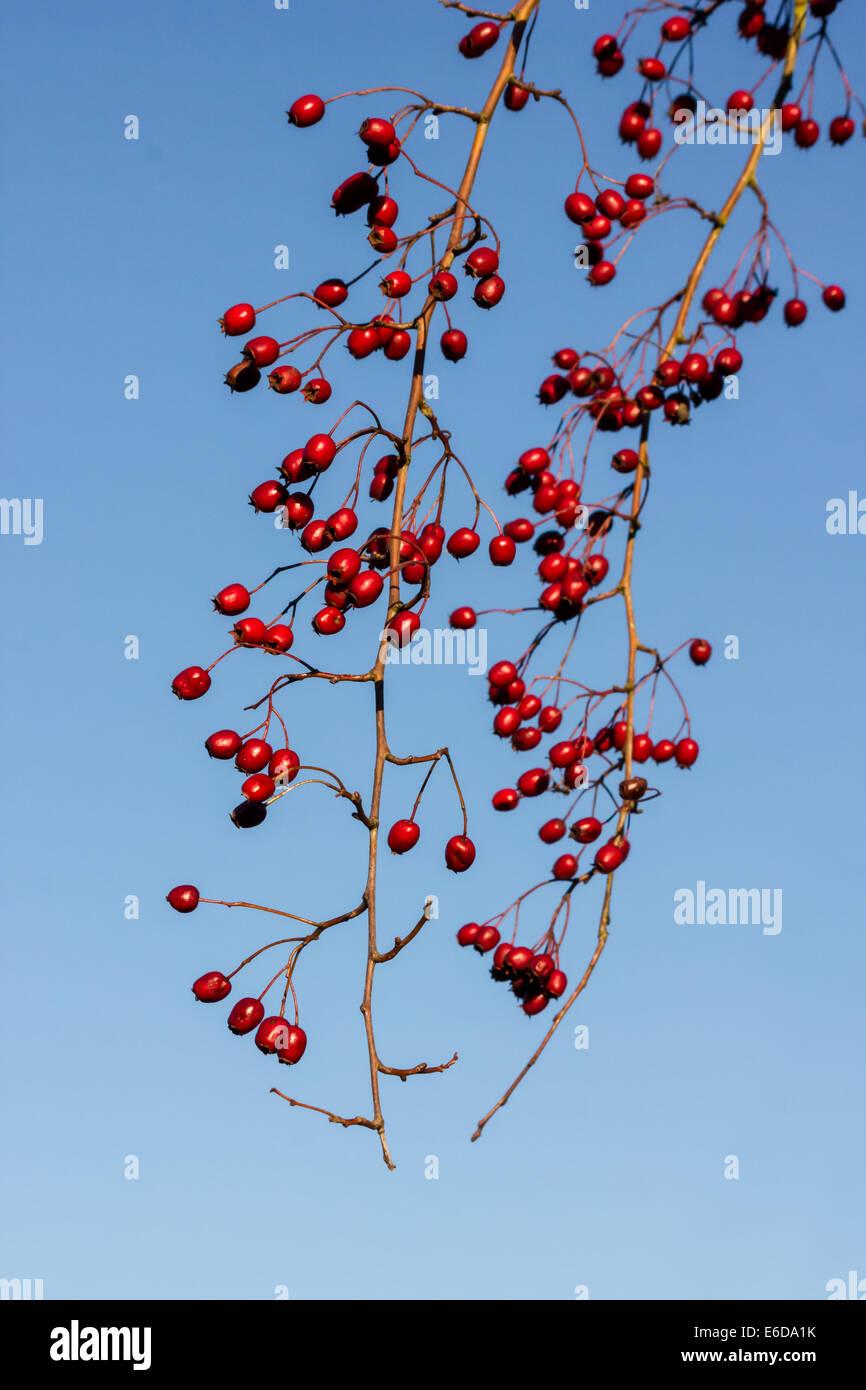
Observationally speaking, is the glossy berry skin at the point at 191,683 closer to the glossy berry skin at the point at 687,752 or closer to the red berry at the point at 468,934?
the red berry at the point at 468,934

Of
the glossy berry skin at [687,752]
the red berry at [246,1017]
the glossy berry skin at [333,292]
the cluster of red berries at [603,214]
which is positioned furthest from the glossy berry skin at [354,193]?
the glossy berry skin at [687,752]

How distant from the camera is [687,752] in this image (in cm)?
333

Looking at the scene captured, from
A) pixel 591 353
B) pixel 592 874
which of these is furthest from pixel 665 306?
pixel 592 874

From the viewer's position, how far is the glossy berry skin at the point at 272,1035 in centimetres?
216

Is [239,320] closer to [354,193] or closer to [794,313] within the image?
[354,193]

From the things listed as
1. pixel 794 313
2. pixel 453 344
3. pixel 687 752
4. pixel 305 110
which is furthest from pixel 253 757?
pixel 794 313

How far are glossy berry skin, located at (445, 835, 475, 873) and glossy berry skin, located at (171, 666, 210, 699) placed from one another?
508mm

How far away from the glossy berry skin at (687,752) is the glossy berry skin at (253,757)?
144cm

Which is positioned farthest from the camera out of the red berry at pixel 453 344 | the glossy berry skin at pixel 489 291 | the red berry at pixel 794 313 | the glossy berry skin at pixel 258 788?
the red berry at pixel 794 313

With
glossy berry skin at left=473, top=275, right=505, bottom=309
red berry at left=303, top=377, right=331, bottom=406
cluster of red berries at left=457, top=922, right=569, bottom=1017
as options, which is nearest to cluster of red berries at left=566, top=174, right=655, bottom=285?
glossy berry skin at left=473, top=275, right=505, bottom=309

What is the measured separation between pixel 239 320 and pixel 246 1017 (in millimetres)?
1196

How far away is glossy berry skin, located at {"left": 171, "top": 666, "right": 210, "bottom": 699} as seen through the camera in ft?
7.48

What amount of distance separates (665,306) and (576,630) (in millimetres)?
672

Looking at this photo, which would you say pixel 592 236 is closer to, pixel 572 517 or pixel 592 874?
pixel 572 517
